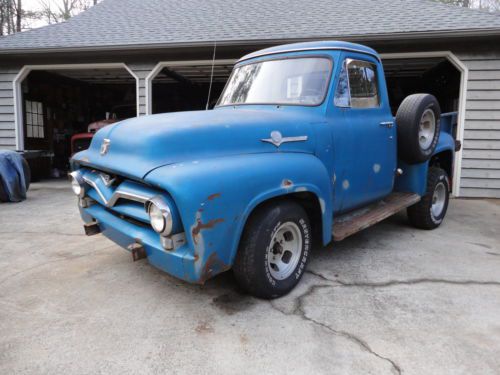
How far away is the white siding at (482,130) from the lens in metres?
7.20

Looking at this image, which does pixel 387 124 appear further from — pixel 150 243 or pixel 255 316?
pixel 150 243

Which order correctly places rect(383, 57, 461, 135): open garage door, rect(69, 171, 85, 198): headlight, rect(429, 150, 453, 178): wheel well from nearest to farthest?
rect(69, 171, 85, 198): headlight, rect(429, 150, 453, 178): wheel well, rect(383, 57, 461, 135): open garage door

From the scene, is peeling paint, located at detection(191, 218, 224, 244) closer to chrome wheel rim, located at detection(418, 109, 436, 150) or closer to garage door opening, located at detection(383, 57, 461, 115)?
chrome wheel rim, located at detection(418, 109, 436, 150)

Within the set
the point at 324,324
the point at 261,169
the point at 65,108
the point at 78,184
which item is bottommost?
the point at 324,324

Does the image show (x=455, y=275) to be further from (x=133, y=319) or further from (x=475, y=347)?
(x=133, y=319)

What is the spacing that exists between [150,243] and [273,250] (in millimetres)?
980

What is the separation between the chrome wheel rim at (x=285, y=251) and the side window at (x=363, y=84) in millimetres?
1448

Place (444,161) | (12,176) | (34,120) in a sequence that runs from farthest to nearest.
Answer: (34,120) < (12,176) < (444,161)

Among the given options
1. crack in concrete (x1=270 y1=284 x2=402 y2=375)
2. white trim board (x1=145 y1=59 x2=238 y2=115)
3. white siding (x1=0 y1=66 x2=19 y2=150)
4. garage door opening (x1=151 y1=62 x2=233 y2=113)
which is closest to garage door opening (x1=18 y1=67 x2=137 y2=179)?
white siding (x1=0 y1=66 x2=19 y2=150)

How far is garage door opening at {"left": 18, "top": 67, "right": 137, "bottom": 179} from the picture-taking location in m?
10.5

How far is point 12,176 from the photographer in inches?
272

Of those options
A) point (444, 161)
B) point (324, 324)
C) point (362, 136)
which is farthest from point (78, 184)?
point (444, 161)

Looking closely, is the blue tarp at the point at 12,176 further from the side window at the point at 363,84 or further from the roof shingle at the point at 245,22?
the side window at the point at 363,84

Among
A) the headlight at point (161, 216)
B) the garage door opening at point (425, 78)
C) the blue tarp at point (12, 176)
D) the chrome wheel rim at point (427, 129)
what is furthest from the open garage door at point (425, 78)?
the blue tarp at point (12, 176)
